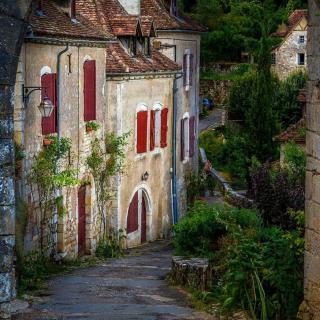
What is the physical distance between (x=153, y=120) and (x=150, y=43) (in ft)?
8.06

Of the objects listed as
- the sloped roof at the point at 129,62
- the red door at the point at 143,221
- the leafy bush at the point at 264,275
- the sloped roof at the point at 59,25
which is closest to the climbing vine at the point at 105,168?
the sloped roof at the point at 129,62

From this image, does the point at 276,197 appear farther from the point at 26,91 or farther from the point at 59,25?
the point at 59,25

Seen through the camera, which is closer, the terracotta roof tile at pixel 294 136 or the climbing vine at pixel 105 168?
the climbing vine at pixel 105 168

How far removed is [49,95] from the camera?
1975cm

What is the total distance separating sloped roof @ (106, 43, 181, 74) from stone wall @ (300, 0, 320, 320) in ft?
48.2

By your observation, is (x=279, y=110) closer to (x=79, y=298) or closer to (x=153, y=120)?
(x=153, y=120)

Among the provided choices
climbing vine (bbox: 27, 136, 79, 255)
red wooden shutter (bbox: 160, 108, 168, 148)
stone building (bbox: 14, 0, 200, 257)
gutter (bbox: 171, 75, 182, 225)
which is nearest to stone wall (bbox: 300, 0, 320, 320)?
stone building (bbox: 14, 0, 200, 257)

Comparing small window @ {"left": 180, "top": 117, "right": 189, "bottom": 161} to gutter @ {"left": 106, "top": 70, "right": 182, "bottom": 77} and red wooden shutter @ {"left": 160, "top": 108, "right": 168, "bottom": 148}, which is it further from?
gutter @ {"left": 106, "top": 70, "right": 182, "bottom": 77}

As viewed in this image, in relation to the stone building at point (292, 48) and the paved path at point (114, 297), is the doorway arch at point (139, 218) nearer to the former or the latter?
the paved path at point (114, 297)

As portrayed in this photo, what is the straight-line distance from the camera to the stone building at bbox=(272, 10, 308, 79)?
191ft

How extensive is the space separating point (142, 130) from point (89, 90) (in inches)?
193

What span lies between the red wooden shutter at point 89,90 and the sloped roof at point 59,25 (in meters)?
0.73

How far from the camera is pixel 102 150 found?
79.3 feet

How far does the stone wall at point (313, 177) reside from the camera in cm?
1030
